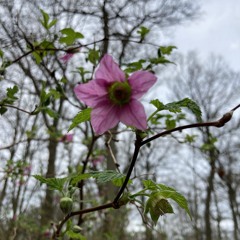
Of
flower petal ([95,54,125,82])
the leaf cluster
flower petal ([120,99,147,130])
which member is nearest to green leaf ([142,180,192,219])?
flower petal ([120,99,147,130])

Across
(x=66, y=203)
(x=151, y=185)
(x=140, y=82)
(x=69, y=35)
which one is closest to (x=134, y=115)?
(x=140, y=82)

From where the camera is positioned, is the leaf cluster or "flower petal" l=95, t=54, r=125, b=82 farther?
the leaf cluster

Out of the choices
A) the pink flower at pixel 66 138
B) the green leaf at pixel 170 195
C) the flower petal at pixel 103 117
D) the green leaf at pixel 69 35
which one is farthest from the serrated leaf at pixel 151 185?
the pink flower at pixel 66 138

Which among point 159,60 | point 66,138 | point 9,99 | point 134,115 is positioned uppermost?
point 66,138

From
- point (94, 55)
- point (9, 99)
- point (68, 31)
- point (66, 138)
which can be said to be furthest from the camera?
point (66, 138)

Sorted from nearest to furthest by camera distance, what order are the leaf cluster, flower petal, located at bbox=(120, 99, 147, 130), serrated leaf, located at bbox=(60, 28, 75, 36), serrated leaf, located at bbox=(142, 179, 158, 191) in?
1. flower petal, located at bbox=(120, 99, 147, 130)
2. serrated leaf, located at bbox=(142, 179, 158, 191)
3. the leaf cluster
4. serrated leaf, located at bbox=(60, 28, 75, 36)

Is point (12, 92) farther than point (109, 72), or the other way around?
point (12, 92)

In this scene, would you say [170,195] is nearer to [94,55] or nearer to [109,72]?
[109,72]

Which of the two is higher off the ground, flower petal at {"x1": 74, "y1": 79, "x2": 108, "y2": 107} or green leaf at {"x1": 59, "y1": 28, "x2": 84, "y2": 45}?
green leaf at {"x1": 59, "y1": 28, "x2": 84, "y2": 45}

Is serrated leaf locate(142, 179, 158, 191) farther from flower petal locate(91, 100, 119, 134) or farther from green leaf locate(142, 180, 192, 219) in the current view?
flower petal locate(91, 100, 119, 134)
